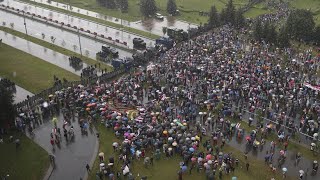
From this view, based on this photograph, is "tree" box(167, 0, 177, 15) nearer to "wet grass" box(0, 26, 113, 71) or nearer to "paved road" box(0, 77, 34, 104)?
"wet grass" box(0, 26, 113, 71)

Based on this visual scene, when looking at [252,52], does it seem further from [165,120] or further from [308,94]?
[165,120]

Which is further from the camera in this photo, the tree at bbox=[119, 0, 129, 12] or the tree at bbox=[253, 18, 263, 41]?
the tree at bbox=[119, 0, 129, 12]

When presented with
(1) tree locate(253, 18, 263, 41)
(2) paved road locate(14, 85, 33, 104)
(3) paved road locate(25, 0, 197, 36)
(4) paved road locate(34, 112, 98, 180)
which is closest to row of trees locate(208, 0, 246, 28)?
(3) paved road locate(25, 0, 197, 36)

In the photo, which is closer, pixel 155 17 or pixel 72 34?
pixel 72 34

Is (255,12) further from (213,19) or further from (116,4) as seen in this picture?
(116,4)

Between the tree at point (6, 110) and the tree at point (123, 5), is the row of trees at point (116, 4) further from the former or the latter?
the tree at point (6, 110)

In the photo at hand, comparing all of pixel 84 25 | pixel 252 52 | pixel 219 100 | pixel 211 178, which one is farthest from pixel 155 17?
pixel 211 178

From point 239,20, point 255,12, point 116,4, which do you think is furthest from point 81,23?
point 255,12
